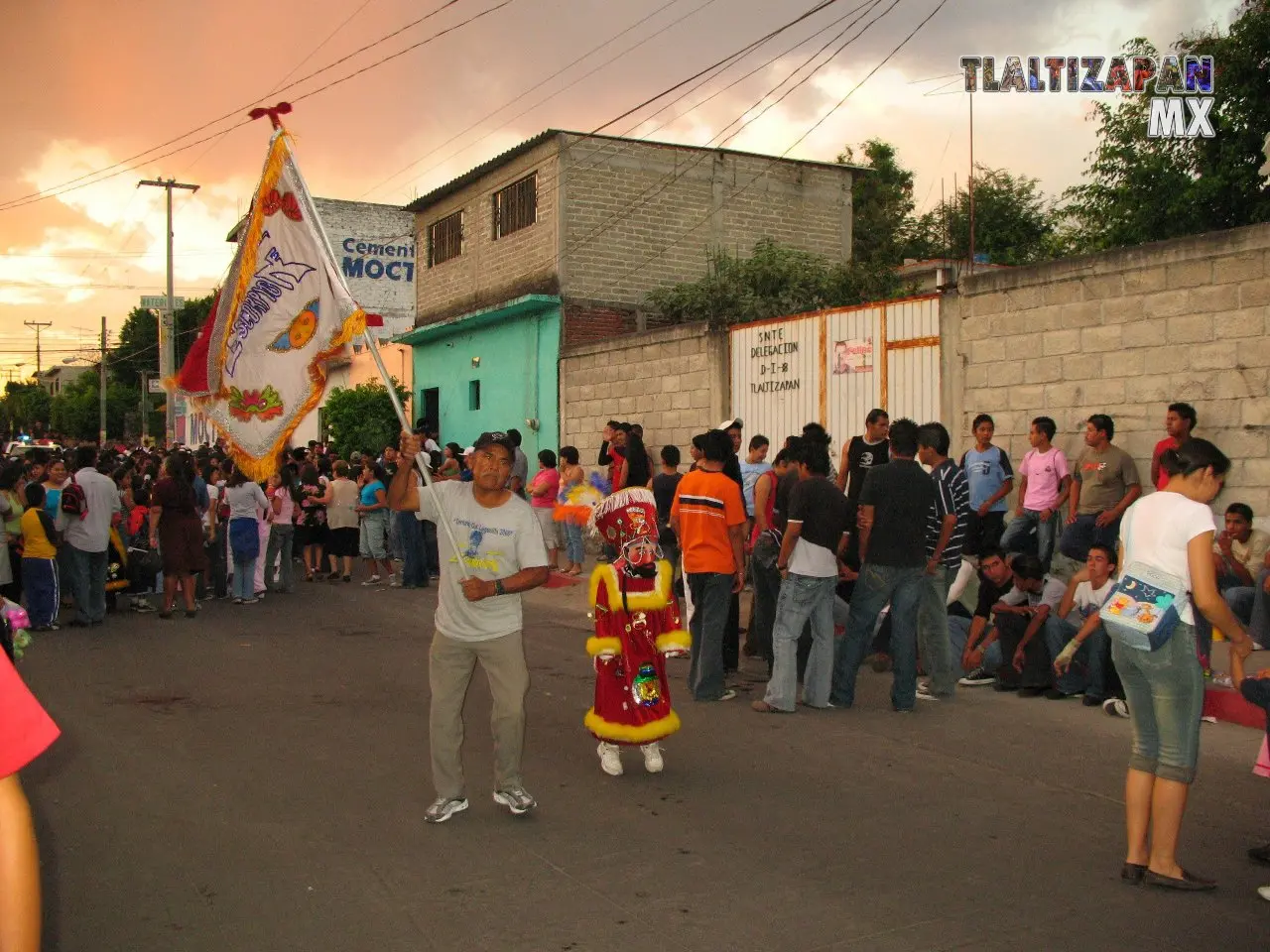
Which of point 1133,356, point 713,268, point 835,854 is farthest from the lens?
point 713,268

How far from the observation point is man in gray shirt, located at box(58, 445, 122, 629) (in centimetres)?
1283

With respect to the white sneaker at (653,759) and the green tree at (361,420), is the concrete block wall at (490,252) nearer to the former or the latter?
the green tree at (361,420)

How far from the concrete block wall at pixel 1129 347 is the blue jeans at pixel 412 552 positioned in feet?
24.2

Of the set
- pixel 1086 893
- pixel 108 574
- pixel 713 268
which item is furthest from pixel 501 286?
pixel 1086 893

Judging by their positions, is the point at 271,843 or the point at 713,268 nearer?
the point at 271,843

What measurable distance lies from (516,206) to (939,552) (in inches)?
672

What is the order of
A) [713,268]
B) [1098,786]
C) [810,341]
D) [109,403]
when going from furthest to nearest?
[109,403] → [713,268] → [810,341] → [1098,786]

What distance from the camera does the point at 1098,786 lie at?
6.57 m

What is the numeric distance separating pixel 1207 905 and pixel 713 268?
19.9 meters

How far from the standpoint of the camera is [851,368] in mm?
15086

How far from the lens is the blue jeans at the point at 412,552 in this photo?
1688cm

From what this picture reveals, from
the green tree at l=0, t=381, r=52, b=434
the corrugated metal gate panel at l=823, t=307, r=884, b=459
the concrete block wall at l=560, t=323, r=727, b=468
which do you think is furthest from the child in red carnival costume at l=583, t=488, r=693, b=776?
the green tree at l=0, t=381, r=52, b=434

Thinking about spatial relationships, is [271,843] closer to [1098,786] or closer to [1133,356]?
[1098,786]

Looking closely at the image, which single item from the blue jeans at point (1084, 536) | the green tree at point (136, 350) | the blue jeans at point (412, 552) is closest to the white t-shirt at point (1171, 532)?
the blue jeans at point (1084, 536)
